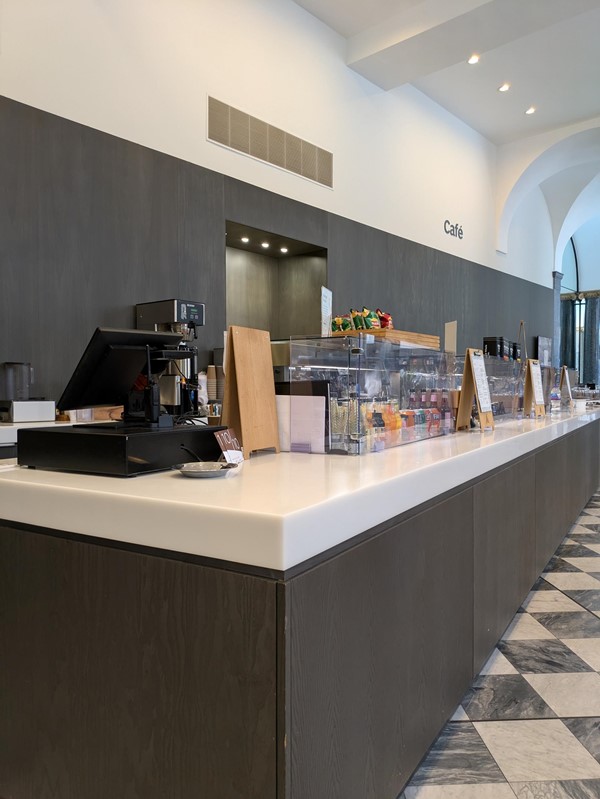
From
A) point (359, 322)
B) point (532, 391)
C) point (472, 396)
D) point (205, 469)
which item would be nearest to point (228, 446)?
point (205, 469)

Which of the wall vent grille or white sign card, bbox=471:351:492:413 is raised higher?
the wall vent grille

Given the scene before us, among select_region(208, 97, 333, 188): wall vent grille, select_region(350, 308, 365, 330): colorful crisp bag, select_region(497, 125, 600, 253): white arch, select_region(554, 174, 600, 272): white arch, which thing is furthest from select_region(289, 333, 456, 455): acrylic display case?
select_region(554, 174, 600, 272): white arch

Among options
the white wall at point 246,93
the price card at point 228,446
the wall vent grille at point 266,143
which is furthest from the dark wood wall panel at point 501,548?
the wall vent grille at point 266,143

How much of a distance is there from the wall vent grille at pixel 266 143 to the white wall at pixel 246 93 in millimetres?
72

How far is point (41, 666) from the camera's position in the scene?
131 cm

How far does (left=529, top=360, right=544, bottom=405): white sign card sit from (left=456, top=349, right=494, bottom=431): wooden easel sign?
1089 mm

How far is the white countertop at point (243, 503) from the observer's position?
1021 mm

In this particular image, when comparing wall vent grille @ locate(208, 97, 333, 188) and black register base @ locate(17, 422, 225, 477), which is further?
wall vent grille @ locate(208, 97, 333, 188)

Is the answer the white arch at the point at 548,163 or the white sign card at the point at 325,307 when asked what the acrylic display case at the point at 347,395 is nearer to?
the white sign card at the point at 325,307

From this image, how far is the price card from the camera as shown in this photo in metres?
1.52

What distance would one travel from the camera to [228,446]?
1.57 m

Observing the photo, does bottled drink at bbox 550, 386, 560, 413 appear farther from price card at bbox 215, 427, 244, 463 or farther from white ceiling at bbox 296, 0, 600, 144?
price card at bbox 215, 427, 244, 463

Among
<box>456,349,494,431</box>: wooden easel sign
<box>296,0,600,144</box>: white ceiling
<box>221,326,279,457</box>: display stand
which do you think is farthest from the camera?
<box>296,0,600,144</box>: white ceiling

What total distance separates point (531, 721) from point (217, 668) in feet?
4.49
